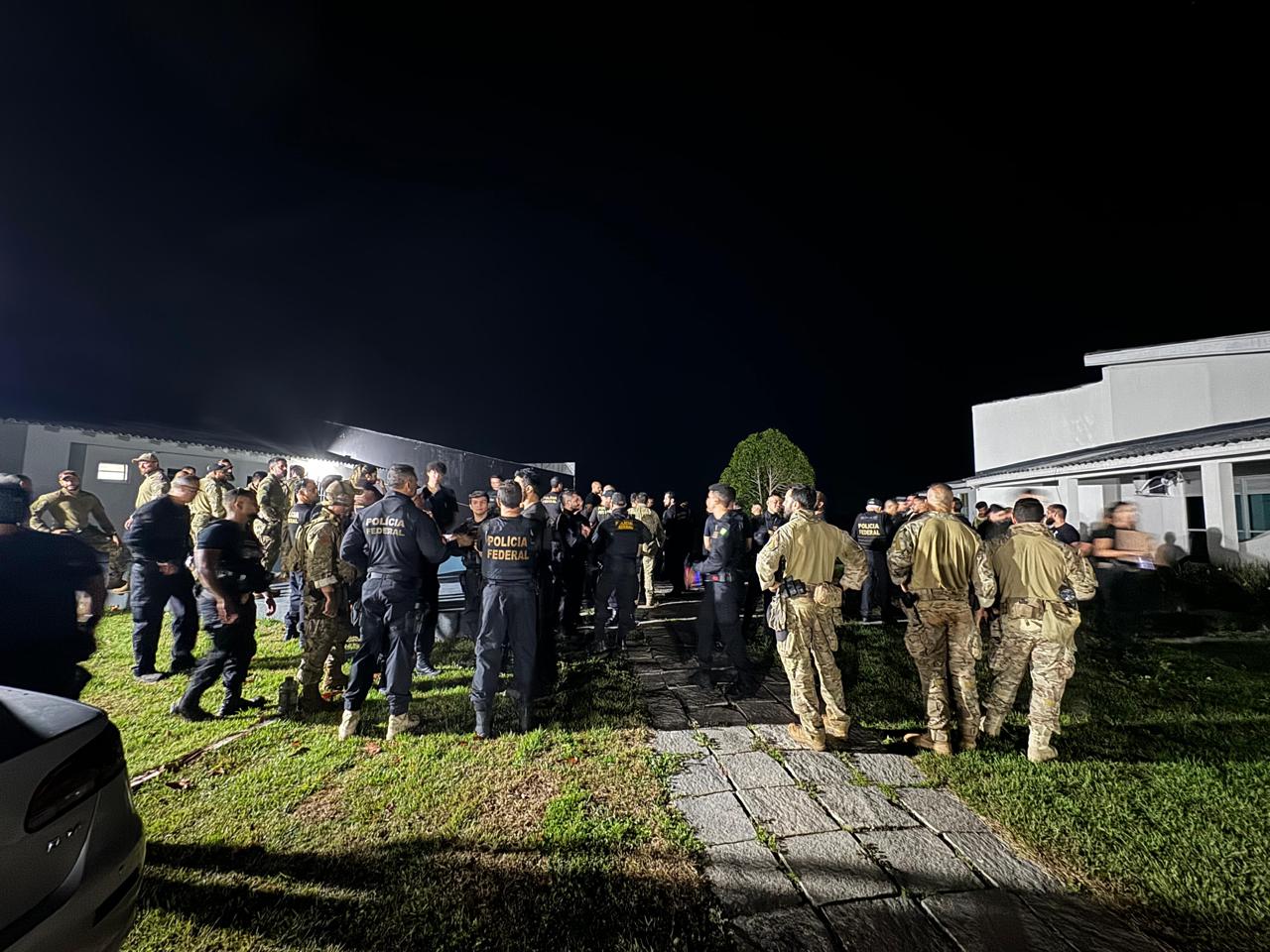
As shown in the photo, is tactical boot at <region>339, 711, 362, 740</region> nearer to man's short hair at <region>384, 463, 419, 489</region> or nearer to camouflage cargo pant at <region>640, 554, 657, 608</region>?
man's short hair at <region>384, 463, 419, 489</region>

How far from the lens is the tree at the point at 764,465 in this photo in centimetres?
3097

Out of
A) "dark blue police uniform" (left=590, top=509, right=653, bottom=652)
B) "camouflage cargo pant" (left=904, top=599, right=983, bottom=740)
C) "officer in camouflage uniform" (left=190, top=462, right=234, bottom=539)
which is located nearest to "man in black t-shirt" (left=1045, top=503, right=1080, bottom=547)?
"camouflage cargo pant" (left=904, top=599, right=983, bottom=740)

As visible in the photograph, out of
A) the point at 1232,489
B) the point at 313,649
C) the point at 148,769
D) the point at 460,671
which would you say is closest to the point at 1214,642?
the point at 1232,489

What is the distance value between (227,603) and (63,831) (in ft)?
10.8

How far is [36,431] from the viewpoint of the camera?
1219 centimetres

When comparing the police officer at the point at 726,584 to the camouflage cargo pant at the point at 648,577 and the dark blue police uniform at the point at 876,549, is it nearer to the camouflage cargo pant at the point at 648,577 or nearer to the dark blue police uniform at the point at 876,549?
the dark blue police uniform at the point at 876,549

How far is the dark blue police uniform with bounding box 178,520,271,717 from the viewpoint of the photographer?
439 cm

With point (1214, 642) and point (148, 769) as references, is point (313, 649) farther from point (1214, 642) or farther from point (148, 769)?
point (1214, 642)

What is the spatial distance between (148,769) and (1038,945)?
5222mm

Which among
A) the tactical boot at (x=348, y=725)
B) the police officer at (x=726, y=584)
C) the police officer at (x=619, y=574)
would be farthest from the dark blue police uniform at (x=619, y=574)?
the tactical boot at (x=348, y=725)

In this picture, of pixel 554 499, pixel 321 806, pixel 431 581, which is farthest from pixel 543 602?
pixel 554 499

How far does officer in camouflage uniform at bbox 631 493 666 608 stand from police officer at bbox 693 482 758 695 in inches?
102

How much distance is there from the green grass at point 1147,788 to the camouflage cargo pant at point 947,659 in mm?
263

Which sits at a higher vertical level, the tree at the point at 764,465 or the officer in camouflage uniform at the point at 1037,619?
the tree at the point at 764,465
